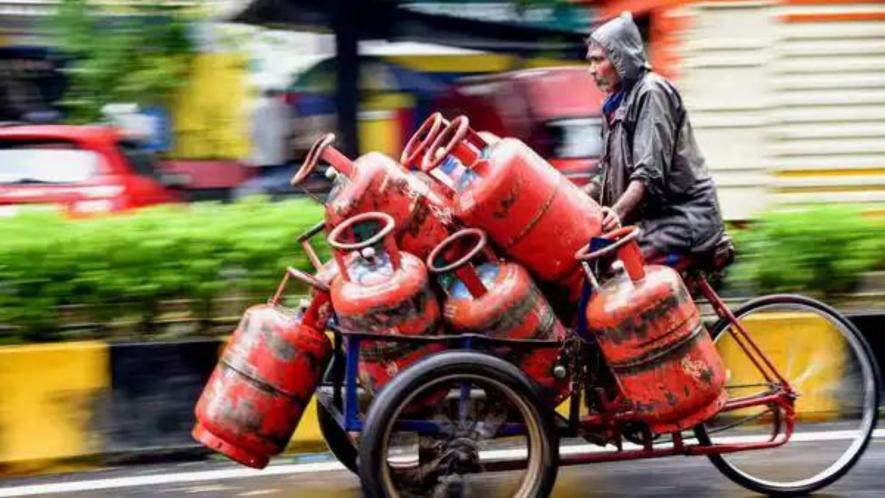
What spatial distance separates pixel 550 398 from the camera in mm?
4660

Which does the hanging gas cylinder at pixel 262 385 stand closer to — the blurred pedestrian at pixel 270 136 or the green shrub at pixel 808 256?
the green shrub at pixel 808 256

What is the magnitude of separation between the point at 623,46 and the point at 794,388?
158 cm

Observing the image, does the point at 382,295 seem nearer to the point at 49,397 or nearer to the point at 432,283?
the point at 432,283

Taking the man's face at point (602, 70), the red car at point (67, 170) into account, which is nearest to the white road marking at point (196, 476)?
the man's face at point (602, 70)

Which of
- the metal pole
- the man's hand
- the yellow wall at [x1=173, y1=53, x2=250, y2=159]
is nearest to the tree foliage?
the yellow wall at [x1=173, y1=53, x2=250, y2=159]

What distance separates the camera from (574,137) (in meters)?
11.7

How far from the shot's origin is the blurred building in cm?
858

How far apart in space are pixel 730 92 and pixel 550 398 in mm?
4460

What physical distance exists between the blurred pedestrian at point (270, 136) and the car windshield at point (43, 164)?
3429mm

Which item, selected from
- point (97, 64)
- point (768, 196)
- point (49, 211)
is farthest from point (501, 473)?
point (97, 64)

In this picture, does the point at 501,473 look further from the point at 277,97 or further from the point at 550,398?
the point at 277,97

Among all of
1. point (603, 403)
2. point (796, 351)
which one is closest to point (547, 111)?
point (796, 351)

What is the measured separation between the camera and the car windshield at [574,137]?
11.6 m

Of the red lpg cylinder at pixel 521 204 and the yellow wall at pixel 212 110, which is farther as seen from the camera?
the yellow wall at pixel 212 110
